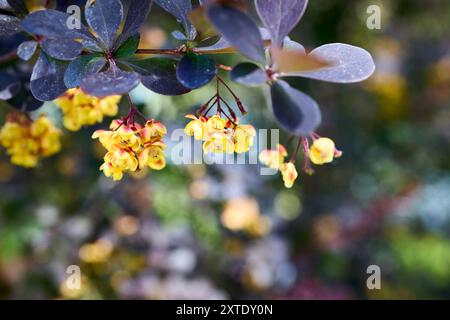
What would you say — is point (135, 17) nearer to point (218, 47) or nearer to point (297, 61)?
point (218, 47)

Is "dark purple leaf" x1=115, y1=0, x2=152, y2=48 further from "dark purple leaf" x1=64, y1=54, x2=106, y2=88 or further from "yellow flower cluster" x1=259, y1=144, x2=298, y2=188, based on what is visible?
"yellow flower cluster" x1=259, y1=144, x2=298, y2=188

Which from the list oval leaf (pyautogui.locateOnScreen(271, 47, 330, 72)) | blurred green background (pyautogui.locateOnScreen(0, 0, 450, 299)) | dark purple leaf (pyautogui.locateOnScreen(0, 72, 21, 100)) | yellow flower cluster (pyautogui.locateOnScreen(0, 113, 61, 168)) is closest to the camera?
oval leaf (pyautogui.locateOnScreen(271, 47, 330, 72))

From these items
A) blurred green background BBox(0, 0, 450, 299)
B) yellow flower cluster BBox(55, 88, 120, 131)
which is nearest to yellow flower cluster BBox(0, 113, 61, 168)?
yellow flower cluster BBox(55, 88, 120, 131)

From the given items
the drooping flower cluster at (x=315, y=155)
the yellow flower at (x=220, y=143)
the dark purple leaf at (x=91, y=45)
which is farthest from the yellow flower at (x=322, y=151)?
the dark purple leaf at (x=91, y=45)

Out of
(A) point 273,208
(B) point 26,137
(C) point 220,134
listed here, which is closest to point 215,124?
(C) point 220,134
